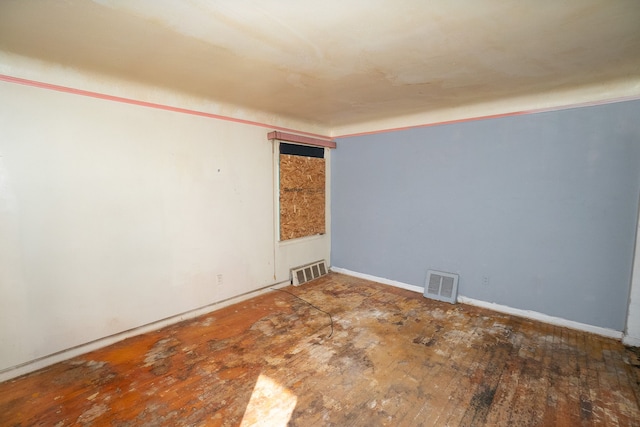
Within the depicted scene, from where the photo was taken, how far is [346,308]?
367 centimetres

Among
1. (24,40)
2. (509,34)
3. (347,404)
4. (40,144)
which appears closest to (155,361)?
(347,404)

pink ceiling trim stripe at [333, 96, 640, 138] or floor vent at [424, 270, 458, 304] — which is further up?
pink ceiling trim stripe at [333, 96, 640, 138]

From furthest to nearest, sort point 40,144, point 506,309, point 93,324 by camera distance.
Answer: point 506,309, point 93,324, point 40,144

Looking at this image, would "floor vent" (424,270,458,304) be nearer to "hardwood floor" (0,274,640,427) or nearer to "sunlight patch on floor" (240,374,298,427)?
"hardwood floor" (0,274,640,427)

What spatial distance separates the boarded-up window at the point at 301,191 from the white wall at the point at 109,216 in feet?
1.93

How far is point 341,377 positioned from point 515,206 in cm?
293

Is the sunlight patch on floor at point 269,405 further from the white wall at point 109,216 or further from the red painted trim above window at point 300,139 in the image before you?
the red painted trim above window at point 300,139

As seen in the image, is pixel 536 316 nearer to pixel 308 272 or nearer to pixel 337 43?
pixel 308 272

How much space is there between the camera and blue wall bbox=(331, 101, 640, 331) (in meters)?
2.92

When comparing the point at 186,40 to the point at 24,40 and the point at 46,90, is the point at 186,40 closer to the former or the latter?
the point at 24,40

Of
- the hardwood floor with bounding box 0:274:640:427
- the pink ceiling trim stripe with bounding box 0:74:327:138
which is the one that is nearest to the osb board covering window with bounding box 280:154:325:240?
the pink ceiling trim stripe with bounding box 0:74:327:138

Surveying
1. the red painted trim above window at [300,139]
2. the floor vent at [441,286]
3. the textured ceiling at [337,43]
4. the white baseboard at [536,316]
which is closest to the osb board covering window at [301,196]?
the red painted trim above window at [300,139]

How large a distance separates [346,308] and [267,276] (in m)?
1.33

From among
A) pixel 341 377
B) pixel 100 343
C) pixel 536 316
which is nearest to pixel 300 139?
pixel 341 377
